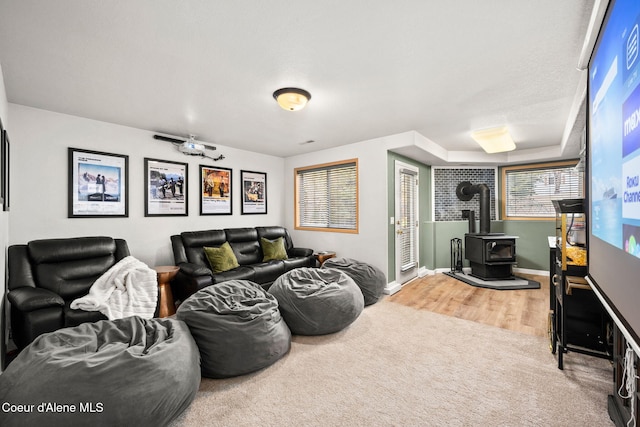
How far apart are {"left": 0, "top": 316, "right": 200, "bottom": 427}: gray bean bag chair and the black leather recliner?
0.71m

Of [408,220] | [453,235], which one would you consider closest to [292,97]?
[408,220]

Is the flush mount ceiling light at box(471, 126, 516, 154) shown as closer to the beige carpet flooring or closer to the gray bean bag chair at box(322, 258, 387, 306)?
the gray bean bag chair at box(322, 258, 387, 306)

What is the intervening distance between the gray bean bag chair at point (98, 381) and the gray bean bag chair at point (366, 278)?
2423mm

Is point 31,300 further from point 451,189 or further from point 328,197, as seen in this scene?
point 451,189

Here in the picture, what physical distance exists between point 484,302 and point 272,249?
333cm

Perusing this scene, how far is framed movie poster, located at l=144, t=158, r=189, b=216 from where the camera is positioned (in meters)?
4.14

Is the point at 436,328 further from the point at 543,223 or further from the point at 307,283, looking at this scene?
the point at 543,223

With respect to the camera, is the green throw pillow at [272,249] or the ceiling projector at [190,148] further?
the green throw pillow at [272,249]

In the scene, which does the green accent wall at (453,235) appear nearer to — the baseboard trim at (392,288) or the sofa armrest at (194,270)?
the baseboard trim at (392,288)

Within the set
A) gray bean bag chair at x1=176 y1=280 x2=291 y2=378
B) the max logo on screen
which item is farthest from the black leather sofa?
the max logo on screen

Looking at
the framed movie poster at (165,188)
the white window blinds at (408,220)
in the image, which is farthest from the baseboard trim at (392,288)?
the framed movie poster at (165,188)

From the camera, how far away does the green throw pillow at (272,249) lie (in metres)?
4.95

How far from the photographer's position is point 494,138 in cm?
422

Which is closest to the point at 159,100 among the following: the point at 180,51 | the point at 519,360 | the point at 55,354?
the point at 180,51
